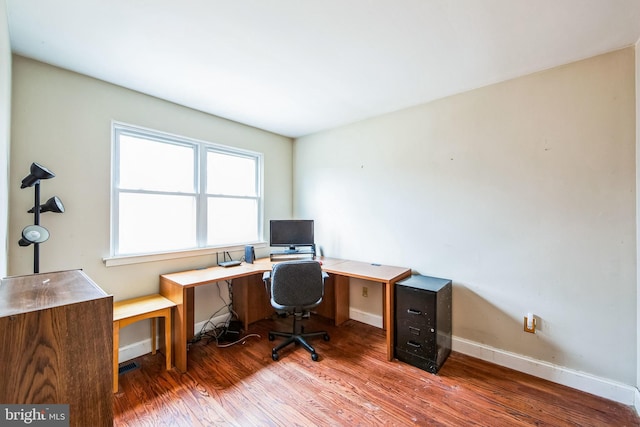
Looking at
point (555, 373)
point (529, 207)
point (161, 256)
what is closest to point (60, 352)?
point (161, 256)

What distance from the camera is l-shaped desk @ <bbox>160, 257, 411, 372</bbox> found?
7.54 feet

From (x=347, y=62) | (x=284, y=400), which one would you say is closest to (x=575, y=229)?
(x=347, y=62)

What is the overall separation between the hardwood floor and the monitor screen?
132 centimetres

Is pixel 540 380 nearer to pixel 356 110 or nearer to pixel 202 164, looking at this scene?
pixel 356 110

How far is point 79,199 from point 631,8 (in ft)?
13.0

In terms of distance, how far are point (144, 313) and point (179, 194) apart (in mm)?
1242

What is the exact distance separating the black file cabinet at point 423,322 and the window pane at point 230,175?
2267mm

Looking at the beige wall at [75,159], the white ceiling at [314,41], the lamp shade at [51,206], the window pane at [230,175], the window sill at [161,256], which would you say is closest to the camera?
the white ceiling at [314,41]

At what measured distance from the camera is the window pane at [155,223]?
8.25 ft

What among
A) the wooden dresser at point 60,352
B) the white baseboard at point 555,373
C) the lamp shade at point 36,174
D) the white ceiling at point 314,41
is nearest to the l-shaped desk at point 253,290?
the white baseboard at point 555,373

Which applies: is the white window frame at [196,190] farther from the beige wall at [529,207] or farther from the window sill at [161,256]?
the beige wall at [529,207]

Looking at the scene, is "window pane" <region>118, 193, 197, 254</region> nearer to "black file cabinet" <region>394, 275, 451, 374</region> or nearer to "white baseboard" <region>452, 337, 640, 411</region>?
"black file cabinet" <region>394, 275, 451, 374</region>

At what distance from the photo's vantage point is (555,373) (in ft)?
6.82

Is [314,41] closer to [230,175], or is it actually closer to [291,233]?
[230,175]
